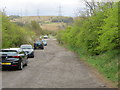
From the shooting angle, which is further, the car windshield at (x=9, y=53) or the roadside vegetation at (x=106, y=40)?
the car windshield at (x=9, y=53)

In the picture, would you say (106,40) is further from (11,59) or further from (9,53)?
(9,53)

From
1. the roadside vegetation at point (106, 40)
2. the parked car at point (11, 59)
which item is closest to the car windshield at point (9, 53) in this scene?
the parked car at point (11, 59)

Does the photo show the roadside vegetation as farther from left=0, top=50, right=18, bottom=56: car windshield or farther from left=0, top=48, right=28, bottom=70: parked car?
left=0, top=50, right=18, bottom=56: car windshield

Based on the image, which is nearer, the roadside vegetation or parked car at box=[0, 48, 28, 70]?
the roadside vegetation

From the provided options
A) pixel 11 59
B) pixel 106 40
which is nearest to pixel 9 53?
pixel 11 59

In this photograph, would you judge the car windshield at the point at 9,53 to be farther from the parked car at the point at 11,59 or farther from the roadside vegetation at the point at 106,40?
the roadside vegetation at the point at 106,40

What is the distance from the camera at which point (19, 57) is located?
16.6 metres

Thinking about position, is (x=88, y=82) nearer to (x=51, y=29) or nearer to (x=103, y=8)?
(x=103, y=8)

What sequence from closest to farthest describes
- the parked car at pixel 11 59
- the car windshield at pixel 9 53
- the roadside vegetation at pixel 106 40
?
the roadside vegetation at pixel 106 40, the parked car at pixel 11 59, the car windshield at pixel 9 53

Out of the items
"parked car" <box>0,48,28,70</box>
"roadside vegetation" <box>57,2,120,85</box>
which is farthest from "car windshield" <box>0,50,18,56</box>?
"roadside vegetation" <box>57,2,120,85</box>

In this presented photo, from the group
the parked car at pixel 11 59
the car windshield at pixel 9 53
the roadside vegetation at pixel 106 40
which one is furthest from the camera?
the car windshield at pixel 9 53

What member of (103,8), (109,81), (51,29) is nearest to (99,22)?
(103,8)

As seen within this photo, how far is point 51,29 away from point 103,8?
16406cm

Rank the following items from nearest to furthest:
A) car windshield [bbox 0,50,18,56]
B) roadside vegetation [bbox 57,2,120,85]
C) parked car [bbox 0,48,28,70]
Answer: roadside vegetation [bbox 57,2,120,85] < parked car [bbox 0,48,28,70] < car windshield [bbox 0,50,18,56]
